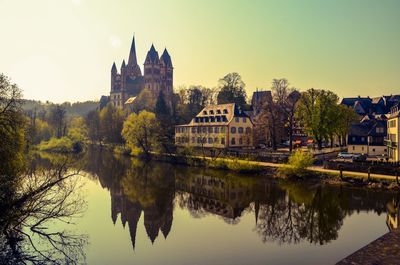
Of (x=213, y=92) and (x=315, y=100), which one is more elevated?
(x=213, y=92)

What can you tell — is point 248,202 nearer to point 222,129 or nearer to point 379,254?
point 379,254

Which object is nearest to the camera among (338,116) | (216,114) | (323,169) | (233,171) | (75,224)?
(75,224)

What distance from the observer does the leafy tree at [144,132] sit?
2682 inches


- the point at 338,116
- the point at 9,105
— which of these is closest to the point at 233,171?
the point at 338,116

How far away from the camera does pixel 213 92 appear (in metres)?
98.2

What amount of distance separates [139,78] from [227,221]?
412 ft

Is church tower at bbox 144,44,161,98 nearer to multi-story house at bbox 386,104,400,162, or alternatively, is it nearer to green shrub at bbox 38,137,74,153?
green shrub at bbox 38,137,74,153

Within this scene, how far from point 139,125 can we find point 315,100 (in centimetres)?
3142

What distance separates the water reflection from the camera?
972 inches

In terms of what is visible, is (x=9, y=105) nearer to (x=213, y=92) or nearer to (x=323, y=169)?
(x=323, y=169)

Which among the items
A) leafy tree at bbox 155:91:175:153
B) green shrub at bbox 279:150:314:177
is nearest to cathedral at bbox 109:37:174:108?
leafy tree at bbox 155:91:175:153

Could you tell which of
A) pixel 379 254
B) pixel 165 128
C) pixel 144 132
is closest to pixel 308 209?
pixel 379 254

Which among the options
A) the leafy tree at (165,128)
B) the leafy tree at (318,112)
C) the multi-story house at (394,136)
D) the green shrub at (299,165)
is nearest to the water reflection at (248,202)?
the green shrub at (299,165)

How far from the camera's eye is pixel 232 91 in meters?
90.0
